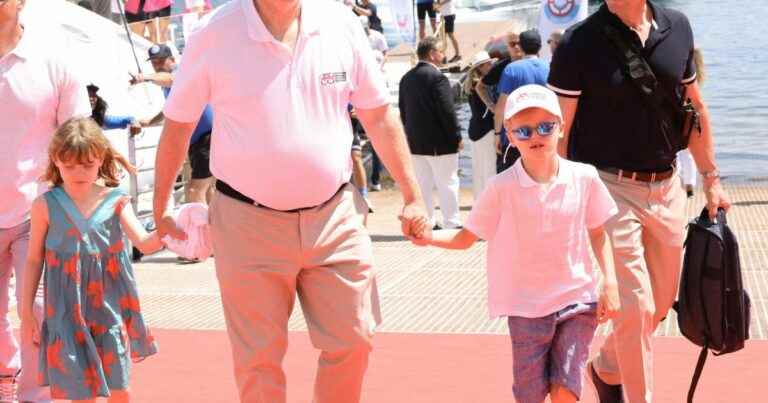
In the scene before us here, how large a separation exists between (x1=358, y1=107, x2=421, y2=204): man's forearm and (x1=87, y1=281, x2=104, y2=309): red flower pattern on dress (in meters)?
1.43

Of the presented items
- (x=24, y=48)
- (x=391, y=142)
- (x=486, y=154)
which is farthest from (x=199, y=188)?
(x=391, y=142)

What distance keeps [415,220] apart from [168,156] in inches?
36.6

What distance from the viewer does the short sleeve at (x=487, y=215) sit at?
5.60 metres

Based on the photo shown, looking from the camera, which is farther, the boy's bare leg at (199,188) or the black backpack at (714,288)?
the boy's bare leg at (199,188)

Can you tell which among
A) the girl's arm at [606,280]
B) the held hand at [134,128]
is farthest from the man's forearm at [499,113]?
the girl's arm at [606,280]

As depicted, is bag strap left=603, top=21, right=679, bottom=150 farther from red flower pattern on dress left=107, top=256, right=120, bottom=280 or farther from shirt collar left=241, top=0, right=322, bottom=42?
red flower pattern on dress left=107, top=256, right=120, bottom=280

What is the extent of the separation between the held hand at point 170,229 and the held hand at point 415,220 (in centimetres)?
81

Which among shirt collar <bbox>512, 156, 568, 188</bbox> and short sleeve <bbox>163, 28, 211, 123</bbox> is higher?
short sleeve <bbox>163, 28, 211, 123</bbox>

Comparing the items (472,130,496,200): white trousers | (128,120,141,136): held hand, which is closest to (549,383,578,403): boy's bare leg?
(128,120,141,136): held hand

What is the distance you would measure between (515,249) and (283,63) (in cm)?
112

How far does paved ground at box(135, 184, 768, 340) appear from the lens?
30.9 feet

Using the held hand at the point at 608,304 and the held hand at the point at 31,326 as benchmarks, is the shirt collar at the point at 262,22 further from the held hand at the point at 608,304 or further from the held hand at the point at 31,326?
the held hand at the point at 31,326

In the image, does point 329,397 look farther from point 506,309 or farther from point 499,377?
point 499,377

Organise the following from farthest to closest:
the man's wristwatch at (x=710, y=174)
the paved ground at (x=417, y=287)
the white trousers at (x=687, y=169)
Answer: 1. the white trousers at (x=687, y=169)
2. the paved ground at (x=417, y=287)
3. the man's wristwatch at (x=710, y=174)
